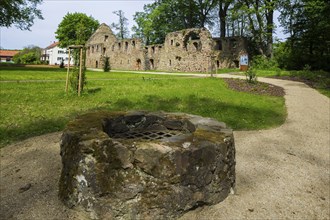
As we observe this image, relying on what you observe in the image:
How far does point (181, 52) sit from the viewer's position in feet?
121

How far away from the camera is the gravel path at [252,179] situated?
11.3 ft

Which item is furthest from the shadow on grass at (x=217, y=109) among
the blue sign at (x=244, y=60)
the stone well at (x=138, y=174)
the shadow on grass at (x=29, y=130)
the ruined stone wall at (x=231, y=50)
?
the ruined stone wall at (x=231, y=50)

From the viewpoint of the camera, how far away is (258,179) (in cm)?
445

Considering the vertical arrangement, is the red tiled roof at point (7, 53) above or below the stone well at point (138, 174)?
above

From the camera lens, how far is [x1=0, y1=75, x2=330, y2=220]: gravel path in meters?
3.45

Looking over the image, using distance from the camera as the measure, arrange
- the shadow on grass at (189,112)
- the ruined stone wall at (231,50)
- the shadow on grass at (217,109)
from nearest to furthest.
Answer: the shadow on grass at (189,112), the shadow on grass at (217,109), the ruined stone wall at (231,50)

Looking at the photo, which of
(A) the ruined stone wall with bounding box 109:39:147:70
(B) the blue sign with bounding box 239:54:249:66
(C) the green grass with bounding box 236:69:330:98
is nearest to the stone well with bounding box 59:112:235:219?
(C) the green grass with bounding box 236:69:330:98

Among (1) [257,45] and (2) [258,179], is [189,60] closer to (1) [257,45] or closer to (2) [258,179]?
(1) [257,45]

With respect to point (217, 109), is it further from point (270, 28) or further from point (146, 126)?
point (270, 28)

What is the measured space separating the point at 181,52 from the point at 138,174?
35.2 metres

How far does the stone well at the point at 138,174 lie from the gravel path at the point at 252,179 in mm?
254

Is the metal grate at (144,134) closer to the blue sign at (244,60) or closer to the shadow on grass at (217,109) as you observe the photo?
the shadow on grass at (217,109)

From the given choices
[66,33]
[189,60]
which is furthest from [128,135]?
[66,33]

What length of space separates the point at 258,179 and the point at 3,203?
3.87 meters
